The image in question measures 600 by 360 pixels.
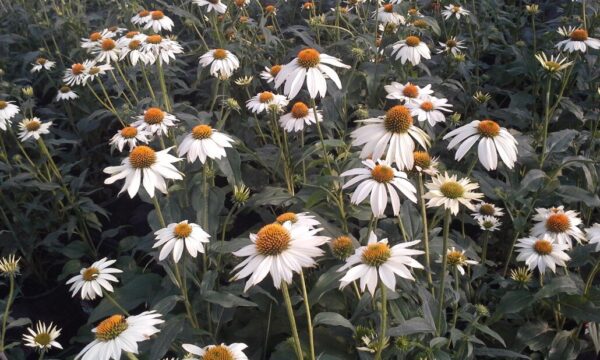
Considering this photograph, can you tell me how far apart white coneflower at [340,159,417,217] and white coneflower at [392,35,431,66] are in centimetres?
158

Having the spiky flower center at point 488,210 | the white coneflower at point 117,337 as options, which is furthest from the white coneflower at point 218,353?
the spiky flower center at point 488,210

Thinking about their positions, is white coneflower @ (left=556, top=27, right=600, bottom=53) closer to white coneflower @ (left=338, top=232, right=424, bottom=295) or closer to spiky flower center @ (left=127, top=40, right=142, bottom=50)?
white coneflower @ (left=338, top=232, right=424, bottom=295)

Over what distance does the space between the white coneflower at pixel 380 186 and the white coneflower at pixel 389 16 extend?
7.17 ft

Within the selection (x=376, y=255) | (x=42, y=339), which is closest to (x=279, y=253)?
(x=376, y=255)

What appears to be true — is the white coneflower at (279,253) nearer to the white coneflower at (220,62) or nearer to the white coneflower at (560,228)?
the white coneflower at (560,228)

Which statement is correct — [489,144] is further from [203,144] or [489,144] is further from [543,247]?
[203,144]

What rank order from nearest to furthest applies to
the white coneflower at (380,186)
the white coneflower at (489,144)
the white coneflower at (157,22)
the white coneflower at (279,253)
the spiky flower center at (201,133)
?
the white coneflower at (279,253) < the white coneflower at (380,186) < the white coneflower at (489,144) < the spiky flower center at (201,133) < the white coneflower at (157,22)

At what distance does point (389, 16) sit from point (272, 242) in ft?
8.99

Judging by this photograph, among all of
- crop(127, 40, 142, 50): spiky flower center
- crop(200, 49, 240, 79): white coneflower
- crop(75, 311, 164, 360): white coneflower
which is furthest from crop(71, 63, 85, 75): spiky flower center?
crop(75, 311, 164, 360): white coneflower

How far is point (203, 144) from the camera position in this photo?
2.15 metres

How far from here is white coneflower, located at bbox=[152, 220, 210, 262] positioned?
→ 182 centimetres

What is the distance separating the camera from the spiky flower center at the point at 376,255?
4.80 feet

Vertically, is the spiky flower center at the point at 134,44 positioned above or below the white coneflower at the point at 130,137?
above

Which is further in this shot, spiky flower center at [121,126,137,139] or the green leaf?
spiky flower center at [121,126,137,139]
